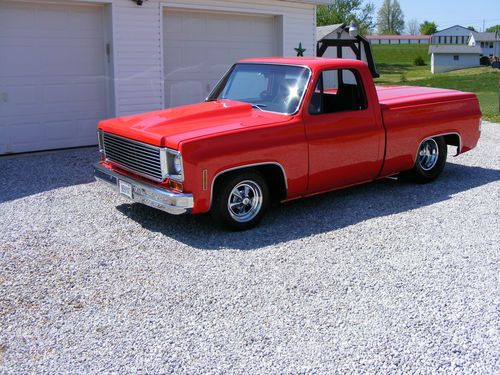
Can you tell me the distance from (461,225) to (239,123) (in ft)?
8.42

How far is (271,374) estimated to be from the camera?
3.61 m

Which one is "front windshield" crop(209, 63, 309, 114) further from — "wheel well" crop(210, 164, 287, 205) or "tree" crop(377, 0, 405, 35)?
"tree" crop(377, 0, 405, 35)

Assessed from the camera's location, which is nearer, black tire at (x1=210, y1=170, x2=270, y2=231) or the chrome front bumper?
the chrome front bumper

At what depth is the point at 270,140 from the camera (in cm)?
620

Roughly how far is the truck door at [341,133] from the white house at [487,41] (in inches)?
3033

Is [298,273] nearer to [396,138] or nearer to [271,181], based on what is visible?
[271,181]

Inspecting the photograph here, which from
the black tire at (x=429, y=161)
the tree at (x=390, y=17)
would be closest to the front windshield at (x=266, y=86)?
the black tire at (x=429, y=161)

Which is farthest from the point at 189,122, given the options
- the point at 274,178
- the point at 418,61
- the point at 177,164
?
the point at 418,61

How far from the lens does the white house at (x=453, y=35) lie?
3320 inches

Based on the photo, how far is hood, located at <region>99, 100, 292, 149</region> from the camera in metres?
5.86

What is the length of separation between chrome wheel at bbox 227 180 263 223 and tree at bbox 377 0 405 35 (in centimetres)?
12623

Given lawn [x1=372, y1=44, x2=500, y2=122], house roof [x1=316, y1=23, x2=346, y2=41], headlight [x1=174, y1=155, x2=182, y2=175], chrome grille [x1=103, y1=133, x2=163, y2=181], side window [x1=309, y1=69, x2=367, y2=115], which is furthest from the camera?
house roof [x1=316, y1=23, x2=346, y2=41]

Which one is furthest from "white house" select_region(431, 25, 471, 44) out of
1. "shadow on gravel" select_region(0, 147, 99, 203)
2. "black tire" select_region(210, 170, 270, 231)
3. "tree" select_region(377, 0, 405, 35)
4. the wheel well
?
"black tire" select_region(210, 170, 270, 231)

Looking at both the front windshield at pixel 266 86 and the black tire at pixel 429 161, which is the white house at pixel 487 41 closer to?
the black tire at pixel 429 161
